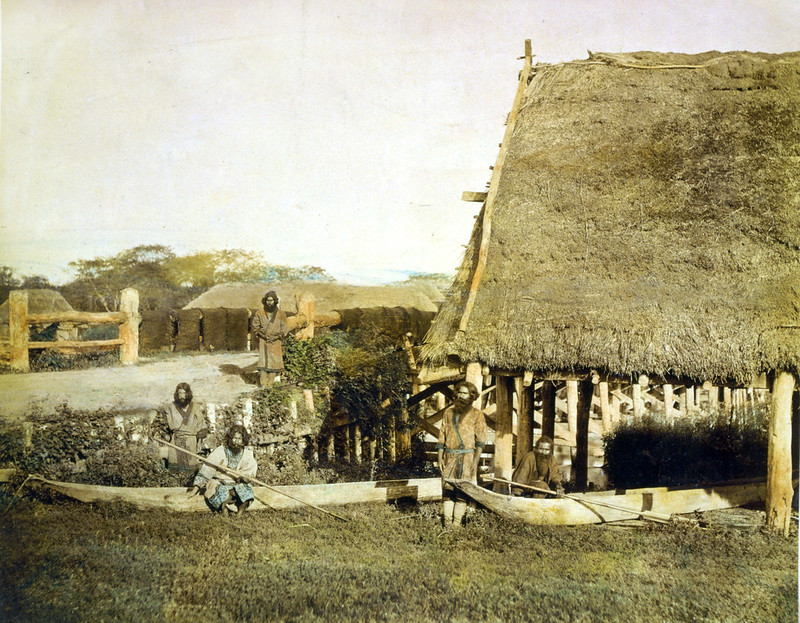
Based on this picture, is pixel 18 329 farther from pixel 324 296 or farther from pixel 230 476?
pixel 324 296

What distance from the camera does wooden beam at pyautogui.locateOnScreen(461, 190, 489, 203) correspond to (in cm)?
977

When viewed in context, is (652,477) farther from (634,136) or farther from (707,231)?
(634,136)

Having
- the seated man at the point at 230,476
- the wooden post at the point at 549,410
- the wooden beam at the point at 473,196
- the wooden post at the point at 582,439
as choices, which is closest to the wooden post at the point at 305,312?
the seated man at the point at 230,476

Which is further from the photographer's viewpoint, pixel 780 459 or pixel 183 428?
pixel 183 428

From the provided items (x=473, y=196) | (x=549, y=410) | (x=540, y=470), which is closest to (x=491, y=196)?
(x=473, y=196)

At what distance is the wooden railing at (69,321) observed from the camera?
803cm

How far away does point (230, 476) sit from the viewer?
787 centimetres

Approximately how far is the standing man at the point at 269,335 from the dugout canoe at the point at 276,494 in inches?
68.8

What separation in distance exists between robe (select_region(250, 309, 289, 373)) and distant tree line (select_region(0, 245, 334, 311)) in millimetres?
523

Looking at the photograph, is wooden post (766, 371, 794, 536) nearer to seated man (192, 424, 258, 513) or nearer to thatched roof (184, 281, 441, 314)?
thatched roof (184, 281, 441, 314)

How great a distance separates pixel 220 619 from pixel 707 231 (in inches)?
276

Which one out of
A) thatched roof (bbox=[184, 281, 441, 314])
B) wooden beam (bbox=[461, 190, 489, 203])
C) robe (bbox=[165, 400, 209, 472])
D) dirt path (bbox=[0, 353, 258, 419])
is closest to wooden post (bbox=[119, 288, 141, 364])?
dirt path (bbox=[0, 353, 258, 419])

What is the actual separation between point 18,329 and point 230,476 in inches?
118

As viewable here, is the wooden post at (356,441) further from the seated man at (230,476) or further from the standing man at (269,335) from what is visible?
the seated man at (230,476)
